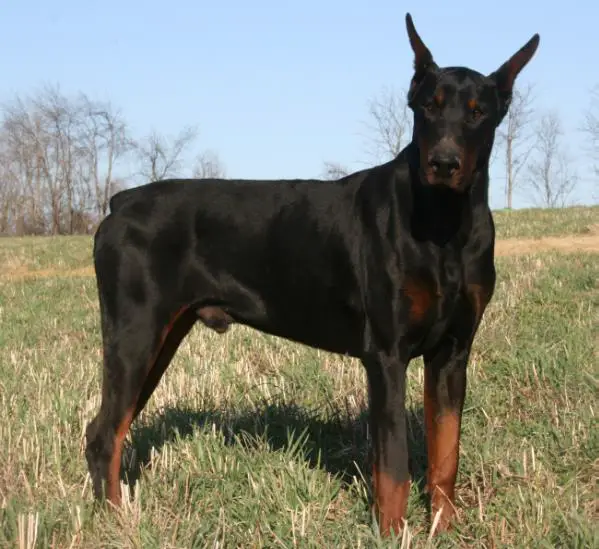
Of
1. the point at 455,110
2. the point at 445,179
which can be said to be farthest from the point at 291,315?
the point at 455,110

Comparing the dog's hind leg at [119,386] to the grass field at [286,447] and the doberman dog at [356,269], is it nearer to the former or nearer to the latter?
the doberman dog at [356,269]

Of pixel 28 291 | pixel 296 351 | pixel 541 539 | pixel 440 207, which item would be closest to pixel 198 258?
pixel 440 207

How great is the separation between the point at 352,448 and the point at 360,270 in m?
1.26

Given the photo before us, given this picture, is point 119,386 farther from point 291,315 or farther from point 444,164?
point 444,164

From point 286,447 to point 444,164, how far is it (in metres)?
2.00

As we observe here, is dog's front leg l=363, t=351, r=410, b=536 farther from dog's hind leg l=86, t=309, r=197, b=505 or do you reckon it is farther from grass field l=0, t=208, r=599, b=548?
dog's hind leg l=86, t=309, r=197, b=505

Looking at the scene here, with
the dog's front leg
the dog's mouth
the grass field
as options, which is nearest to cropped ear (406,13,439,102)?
the dog's mouth

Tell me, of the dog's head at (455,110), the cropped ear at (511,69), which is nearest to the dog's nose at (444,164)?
the dog's head at (455,110)

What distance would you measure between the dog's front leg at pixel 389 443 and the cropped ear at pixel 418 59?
121 centimetres

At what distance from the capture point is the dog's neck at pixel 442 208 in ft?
10.7

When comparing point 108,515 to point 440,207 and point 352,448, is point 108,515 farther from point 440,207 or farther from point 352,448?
point 440,207

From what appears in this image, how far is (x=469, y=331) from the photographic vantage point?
11.1 ft

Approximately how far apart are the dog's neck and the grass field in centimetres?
117

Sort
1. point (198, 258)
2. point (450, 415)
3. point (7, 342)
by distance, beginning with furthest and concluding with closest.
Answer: point (7, 342), point (198, 258), point (450, 415)
